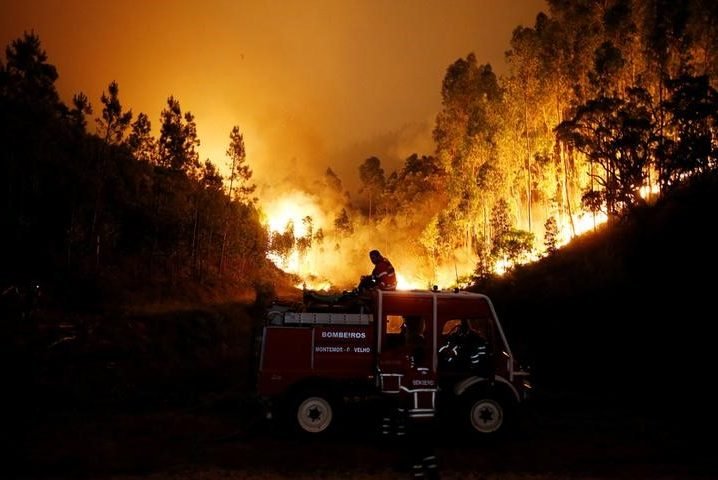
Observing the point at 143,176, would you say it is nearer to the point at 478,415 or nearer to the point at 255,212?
the point at 255,212

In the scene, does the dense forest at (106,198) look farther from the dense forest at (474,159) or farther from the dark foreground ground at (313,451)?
the dark foreground ground at (313,451)

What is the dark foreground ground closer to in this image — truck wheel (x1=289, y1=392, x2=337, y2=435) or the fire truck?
truck wheel (x1=289, y1=392, x2=337, y2=435)

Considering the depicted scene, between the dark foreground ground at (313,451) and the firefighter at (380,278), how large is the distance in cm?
265

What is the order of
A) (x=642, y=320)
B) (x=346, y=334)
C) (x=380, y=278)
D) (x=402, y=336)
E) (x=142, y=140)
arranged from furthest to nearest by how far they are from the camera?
(x=142, y=140) < (x=642, y=320) < (x=380, y=278) < (x=402, y=336) < (x=346, y=334)

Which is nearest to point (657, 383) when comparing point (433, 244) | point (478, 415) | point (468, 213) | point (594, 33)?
point (478, 415)

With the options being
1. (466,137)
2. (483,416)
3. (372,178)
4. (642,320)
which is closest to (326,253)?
(372,178)

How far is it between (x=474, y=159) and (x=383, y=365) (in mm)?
37131

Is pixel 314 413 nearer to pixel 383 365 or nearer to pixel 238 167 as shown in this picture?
pixel 383 365

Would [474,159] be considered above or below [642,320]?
above

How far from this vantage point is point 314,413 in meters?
9.12

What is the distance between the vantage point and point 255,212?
57.8m

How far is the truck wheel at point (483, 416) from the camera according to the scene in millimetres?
9078

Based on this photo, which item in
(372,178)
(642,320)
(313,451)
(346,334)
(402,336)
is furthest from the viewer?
(372,178)

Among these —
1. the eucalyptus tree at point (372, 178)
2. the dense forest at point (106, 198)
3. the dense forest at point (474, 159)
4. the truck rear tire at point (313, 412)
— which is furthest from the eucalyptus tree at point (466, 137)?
the truck rear tire at point (313, 412)
